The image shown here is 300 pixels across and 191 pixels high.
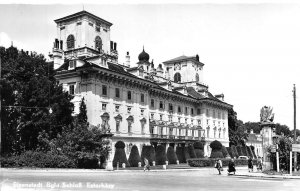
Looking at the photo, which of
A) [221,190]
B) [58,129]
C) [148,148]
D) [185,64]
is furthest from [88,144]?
[185,64]

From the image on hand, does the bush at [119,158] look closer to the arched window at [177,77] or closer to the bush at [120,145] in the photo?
the bush at [120,145]

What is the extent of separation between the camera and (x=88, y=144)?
44781mm

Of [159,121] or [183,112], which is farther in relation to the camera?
[183,112]

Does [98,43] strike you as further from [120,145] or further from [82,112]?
[120,145]

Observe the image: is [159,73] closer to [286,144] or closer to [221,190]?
[286,144]

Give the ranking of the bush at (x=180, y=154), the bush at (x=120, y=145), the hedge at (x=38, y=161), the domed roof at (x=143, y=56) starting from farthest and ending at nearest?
the domed roof at (x=143, y=56)
the bush at (x=180, y=154)
the bush at (x=120, y=145)
the hedge at (x=38, y=161)

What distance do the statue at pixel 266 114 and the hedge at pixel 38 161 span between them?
1984 cm

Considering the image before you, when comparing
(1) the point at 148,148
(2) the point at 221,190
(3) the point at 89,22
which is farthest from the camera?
(3) the point at 89,22

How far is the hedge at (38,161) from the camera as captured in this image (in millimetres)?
38841

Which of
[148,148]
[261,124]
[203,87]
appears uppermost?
[203,87]

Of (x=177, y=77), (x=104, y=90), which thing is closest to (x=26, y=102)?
(x=104, y=90)

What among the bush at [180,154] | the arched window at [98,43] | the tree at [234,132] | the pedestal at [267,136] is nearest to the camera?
the pedestal at [267,136]

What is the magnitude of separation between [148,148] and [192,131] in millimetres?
22983

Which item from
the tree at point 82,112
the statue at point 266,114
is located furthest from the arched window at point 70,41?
the statue at point 266,114
